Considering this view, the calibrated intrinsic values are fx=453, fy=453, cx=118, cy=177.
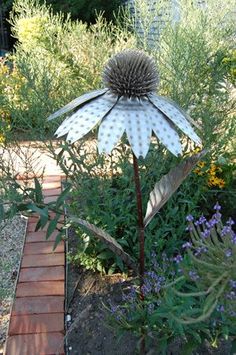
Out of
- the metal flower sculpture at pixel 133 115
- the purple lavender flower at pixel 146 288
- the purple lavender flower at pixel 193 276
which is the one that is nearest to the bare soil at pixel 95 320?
the purple lavender flower at pixel 146 288

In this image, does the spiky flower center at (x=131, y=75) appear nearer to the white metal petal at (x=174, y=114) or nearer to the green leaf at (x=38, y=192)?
the white metal petal at (x=174, y=114)

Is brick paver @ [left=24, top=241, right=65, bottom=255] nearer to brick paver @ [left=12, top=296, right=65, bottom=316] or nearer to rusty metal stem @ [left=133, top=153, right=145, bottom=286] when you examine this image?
brick paver @ [left=12, top=296, right=65, bottom=316]

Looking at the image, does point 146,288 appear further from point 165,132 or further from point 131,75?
point 131,75

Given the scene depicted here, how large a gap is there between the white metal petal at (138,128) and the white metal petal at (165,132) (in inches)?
0.9

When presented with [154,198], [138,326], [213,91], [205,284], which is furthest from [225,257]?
[213,91]

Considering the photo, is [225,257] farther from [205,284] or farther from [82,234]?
[82,234]

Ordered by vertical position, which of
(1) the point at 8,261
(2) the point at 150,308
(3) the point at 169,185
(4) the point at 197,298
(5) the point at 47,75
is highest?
(5) the point at 47,75

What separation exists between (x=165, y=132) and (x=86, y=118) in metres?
0.23

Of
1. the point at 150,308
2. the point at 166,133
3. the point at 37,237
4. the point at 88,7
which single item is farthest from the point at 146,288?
the point at 88,7

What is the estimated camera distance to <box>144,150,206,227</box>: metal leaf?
1591mm

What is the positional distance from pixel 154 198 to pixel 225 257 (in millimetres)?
492

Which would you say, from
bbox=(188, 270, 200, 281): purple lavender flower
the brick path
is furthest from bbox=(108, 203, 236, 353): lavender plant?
the brick path

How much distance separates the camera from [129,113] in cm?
132

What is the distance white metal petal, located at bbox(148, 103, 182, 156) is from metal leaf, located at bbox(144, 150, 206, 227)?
0.87ft
